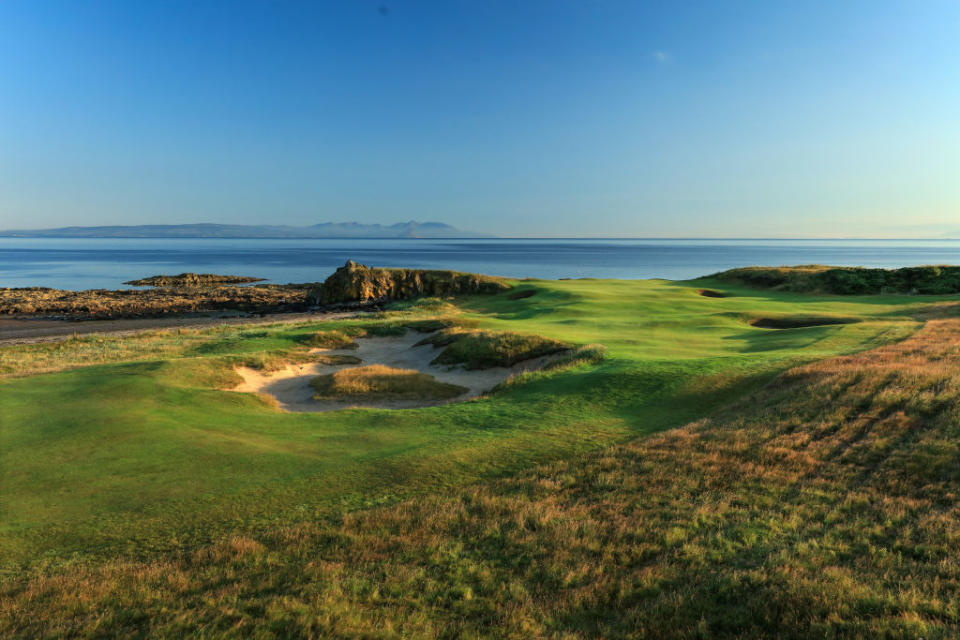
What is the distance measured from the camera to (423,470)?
12.7 metres

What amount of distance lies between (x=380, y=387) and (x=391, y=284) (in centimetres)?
5501

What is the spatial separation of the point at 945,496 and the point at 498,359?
20.6 metres

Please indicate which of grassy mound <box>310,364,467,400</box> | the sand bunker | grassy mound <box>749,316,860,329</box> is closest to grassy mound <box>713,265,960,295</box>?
grassy mound <box>749,316,860,329</box>

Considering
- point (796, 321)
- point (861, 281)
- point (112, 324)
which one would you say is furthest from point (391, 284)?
point (861, 281)

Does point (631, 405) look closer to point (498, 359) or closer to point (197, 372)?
point (498, 359)

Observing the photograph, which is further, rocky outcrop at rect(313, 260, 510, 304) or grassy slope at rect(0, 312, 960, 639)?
rocky outcrop at rect(313, 260, 510, 304)

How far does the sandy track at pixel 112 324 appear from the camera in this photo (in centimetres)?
5372

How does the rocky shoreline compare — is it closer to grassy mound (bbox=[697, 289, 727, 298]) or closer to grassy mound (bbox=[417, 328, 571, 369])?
grassy mound (bbox=[697, 289, 727, 298])

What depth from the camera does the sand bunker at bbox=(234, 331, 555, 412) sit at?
23.2 metres

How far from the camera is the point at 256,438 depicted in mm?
15297

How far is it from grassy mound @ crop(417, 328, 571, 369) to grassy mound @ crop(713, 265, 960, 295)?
51949 mm

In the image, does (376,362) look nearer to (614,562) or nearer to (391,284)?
(614,562)

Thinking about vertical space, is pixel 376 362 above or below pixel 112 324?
above

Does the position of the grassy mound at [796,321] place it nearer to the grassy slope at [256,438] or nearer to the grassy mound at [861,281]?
the grassy slope at [256,438]
